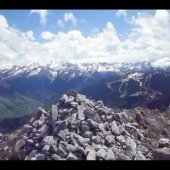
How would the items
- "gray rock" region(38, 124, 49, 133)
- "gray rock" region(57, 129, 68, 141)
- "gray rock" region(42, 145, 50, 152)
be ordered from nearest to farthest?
1. "gray rock" region(42, 145, 50, 152)
2. "gray rock" region(57, 129, 68, 141)
3. "gray rock" region(38, 124, 49, 133)

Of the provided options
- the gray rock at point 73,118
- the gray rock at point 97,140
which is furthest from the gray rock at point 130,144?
the gray rock at point 73,118

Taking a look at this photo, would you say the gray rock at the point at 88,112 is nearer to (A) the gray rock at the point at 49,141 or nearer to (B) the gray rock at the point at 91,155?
(A) the gray rock at the point at 49,141

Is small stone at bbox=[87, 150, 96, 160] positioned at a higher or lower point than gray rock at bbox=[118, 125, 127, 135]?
lower

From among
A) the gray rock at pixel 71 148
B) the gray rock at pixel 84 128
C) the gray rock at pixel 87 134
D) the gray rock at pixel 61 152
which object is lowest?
the gray rock at pixel 61 152

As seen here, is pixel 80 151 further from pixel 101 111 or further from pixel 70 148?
pixel 101 111

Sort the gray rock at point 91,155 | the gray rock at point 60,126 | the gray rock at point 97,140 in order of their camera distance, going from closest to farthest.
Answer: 1. the gray rock at point 91,155
2. the gray rock at point 97,140
3. the gray rock at point 60,126

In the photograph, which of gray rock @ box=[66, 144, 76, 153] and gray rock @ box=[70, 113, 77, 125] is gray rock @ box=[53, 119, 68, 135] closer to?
gray rock @ box=[70, 113, 77, 125]

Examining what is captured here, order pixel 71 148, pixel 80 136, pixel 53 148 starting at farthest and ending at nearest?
pixel 80 136 < pixel 53 148 < pixel 71 148

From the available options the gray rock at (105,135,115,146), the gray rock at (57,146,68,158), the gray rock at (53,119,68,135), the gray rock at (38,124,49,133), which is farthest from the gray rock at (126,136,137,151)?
the gray rock at (38,124,49,133)

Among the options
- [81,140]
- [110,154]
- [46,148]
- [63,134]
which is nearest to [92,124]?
[81,140]
